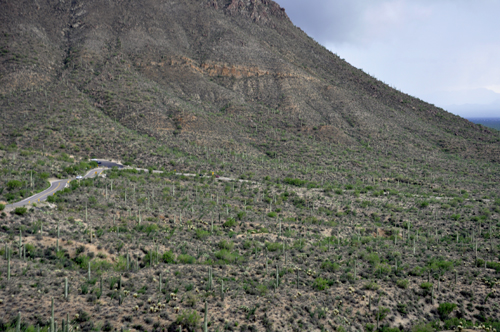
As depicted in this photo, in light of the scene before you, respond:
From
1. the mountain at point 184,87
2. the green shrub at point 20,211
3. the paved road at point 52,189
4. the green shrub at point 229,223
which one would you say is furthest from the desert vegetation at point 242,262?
the mountain at point 184,87

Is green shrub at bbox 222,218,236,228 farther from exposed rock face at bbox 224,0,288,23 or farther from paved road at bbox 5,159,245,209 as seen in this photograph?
exposed rock face at bbox 224,0,288,23

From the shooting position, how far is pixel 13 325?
38.3ft

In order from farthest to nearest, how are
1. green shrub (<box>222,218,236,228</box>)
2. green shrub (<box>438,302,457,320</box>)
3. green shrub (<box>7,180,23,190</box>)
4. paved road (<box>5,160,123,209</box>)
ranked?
green shrub (<box>7,180,23,190</box>) < green shrub (<box>222,218,236,228</box>) < paved road (<box>5,160,123,209</box>) < green shrub (<box>438,302,457,320</box>)

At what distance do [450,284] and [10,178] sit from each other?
121ft

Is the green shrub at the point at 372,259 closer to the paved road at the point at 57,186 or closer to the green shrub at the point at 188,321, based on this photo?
the green shrub at the point at 188,321

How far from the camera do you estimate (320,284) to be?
58.8ft

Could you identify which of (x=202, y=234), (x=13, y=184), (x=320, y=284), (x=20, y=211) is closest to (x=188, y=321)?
(x=320, y=284)

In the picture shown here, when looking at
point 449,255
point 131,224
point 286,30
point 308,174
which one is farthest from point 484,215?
point 286,30

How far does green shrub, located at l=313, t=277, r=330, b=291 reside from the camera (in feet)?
58.3

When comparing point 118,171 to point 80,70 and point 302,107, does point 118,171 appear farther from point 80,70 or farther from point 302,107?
point 302,107

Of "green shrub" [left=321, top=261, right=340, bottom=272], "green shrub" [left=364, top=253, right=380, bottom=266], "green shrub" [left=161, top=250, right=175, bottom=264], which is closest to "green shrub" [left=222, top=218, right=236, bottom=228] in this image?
"green shrub" [left=161, top=250, right=175, bottom=264]

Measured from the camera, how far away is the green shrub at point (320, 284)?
17781 mm

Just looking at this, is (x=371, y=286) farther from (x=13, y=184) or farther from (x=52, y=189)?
(x=13, y=184)

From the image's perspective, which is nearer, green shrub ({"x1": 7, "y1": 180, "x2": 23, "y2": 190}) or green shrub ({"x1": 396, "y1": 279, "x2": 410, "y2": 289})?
green shrub ({"x1": 396, "y1": 279, "x2": 410, "y2": 289})
